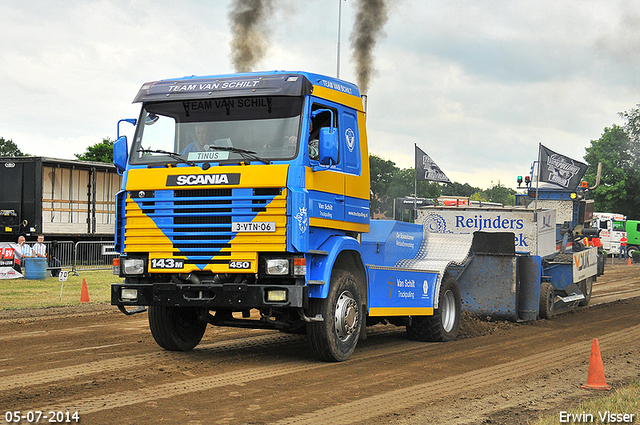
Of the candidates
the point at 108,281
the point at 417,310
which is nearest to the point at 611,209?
the point at 108,281

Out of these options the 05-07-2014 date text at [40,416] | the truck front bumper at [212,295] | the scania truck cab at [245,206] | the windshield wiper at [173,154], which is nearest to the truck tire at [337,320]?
the scania truck cab at [245,206]

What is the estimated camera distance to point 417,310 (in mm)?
10781

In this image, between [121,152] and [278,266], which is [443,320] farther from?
[121,152]

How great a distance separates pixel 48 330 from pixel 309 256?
5.98 metres

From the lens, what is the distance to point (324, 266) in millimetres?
8492

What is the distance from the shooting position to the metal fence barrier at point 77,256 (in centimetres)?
2452

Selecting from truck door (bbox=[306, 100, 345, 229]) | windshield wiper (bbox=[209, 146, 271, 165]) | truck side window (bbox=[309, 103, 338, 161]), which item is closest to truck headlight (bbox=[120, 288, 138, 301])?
windshield wiper (bbox=[209, 146, 271, 165])

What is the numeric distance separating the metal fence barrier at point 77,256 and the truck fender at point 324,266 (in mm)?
16608

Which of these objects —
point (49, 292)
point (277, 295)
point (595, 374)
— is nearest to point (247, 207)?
point (277, 295)

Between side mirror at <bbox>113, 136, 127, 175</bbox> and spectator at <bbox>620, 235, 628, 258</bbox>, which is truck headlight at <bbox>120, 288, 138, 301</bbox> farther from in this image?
spectator at <bbox>620, 235, 628, 258</bbox>

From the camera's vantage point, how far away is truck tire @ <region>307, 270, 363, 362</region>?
865cm

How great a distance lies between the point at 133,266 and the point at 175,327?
1.43 m

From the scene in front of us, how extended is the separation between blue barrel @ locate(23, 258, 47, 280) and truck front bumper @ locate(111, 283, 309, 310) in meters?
15.0

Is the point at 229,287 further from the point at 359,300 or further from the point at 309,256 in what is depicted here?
the point at 359,300
